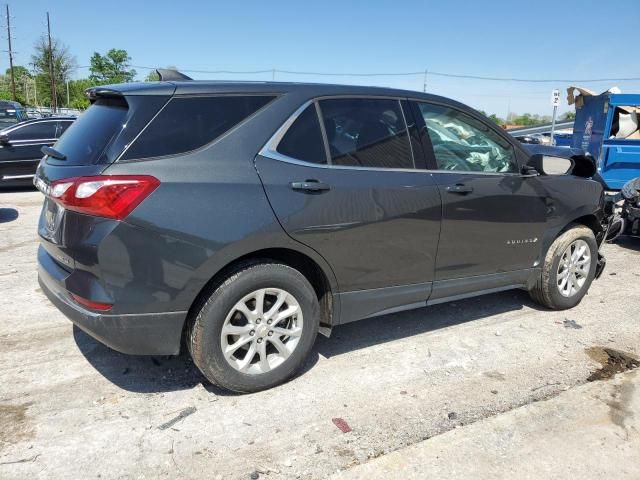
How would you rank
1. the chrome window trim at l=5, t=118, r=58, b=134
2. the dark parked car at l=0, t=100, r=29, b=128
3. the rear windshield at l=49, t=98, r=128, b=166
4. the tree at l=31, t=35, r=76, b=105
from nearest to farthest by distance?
1. the rear windshield at l=49, t=98, r=128, b=166
2. the chrome window trim at l=5, t=118, r=58, b=134
3. the dark parked car at l=0, t=100, r=29, b=128
4. the tree at l=31, t=35, r=76, b=105

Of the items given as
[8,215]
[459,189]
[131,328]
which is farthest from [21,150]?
[459,189]

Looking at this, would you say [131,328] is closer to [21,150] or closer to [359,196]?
[359,196]

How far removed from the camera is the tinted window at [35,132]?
426 inches

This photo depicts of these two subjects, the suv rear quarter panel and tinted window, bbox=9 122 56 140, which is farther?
tinted window, bbox=9 122 56 140

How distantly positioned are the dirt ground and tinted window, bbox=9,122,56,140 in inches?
290

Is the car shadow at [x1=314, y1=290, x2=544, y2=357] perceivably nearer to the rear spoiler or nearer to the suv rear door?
the suv rear door

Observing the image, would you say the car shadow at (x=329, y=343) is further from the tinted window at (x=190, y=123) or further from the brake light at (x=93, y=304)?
the tinted window at (x=190, y=123)

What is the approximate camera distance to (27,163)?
1086cm

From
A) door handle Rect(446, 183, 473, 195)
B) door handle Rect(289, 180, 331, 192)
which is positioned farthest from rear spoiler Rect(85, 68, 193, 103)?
door handle Rect(446, 183, 473, 195)

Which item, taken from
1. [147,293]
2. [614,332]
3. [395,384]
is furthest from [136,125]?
[614,332]

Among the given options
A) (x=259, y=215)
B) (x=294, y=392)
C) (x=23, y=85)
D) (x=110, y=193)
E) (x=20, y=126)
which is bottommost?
(x=294, y=392)

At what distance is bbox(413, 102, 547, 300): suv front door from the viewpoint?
373cm

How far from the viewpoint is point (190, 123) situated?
2893mm

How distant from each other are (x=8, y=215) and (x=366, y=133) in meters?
7.19
